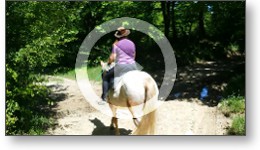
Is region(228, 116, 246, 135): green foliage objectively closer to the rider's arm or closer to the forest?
the forest

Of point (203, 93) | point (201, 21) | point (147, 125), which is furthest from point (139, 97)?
point (201, 21)

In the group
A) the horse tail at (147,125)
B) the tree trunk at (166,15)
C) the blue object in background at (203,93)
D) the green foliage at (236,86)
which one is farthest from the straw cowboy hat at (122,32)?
the green foliage at (236,86)

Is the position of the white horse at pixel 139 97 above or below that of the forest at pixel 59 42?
below

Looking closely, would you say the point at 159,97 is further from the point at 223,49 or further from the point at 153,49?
the point at 223,49

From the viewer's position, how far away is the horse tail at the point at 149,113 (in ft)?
14.9

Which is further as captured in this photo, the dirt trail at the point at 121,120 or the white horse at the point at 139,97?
the dirt trail at the point at 121,120

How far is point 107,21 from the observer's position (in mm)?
4957

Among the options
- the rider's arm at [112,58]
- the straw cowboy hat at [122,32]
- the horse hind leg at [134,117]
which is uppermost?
the straw cowboy hat at [122,32]

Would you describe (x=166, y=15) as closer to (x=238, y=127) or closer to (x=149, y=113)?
(x=149, y=113)

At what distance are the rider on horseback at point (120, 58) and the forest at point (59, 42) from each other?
100 millimetres

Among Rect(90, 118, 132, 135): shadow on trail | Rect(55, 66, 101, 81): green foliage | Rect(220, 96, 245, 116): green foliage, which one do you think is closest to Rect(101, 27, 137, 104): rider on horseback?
Rect(55, 66, 101, 81): green foliage

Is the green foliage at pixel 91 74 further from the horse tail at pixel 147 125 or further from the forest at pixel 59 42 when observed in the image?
the horse tail at pixel 147 125

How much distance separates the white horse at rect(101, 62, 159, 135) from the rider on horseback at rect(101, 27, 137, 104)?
2.8 inches

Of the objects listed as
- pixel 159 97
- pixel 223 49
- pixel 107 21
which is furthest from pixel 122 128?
pixel 223 49
